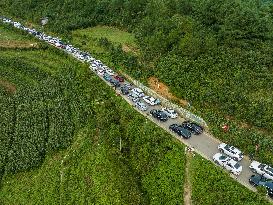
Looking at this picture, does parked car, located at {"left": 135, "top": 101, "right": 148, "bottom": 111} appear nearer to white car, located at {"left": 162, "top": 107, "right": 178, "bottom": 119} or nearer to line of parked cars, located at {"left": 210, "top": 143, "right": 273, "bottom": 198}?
white car, located at {"left": 162, "top": 107, "right": 178, "bottom": 119}

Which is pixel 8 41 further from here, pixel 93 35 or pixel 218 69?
pixel 218 69

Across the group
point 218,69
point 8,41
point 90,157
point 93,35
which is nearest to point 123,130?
point 90,157

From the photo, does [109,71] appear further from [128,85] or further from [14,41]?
[14,41]

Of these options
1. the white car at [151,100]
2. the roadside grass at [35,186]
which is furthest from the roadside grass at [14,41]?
the roadside grass at [35,186]

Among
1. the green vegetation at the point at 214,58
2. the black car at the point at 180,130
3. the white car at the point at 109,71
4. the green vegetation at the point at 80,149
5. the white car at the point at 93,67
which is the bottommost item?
the green vegetation at the point at 80,149

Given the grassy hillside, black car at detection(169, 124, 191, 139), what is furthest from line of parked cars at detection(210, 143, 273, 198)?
the grassy hillside

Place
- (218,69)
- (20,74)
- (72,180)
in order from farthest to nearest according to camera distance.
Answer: (20,74) → (218,69) → (72,180)

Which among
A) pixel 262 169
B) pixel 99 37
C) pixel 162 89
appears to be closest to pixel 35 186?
pixel 162 89

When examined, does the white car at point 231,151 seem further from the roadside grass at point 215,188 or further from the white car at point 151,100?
the white car at point 151,100
